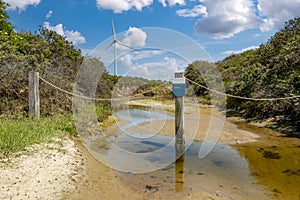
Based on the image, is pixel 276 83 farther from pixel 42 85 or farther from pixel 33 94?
pixel 33 94

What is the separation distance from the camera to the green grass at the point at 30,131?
595cm

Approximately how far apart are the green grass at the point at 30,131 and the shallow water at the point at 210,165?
98 cm

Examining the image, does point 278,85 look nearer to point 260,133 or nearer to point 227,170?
point 260,133

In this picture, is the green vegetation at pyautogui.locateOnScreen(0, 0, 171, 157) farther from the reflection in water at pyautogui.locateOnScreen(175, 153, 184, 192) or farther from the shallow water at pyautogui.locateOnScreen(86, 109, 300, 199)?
the reflection in water at pyautogui.locateOnScreen(175, 153, 184, 192)

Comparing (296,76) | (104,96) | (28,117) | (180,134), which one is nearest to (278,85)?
(296,76)

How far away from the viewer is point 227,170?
653 centimetres

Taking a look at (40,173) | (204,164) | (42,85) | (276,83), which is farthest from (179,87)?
(276,83)

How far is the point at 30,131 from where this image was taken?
7.05m

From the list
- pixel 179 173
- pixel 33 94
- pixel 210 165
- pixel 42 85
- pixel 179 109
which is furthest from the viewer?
pixel 42 85

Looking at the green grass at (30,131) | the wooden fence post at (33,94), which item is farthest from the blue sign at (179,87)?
the wooden fence post at (33,94)

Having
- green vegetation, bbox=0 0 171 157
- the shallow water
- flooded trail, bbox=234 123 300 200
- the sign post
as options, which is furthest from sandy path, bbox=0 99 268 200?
the sign post

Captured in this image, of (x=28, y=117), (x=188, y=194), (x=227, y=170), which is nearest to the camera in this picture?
(x=188, y=194)

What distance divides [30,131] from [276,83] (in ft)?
36.4

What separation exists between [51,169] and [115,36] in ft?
13.5
